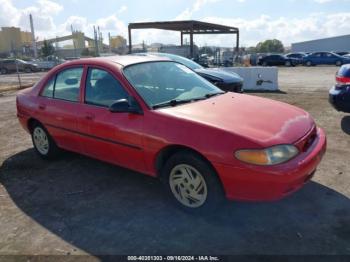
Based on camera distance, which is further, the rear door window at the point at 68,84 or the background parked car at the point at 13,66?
the background parked car at the point at 13,66

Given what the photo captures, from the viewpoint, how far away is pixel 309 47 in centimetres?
7344

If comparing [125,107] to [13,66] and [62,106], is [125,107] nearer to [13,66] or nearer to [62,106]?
[62,106]

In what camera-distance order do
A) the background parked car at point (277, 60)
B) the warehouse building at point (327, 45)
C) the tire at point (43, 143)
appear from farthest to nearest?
1. the warehouse building at point (327, 45)
2. the background parked car at point (277, 60)
3. the tire at point (43, 143)

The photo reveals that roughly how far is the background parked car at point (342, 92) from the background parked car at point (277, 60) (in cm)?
2993

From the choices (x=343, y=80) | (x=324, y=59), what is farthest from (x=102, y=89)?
(x=324, y=59)

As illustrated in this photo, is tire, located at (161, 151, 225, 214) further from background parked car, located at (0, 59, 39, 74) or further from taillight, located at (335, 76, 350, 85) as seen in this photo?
background parked car, located at (0, 59, 39, 74)

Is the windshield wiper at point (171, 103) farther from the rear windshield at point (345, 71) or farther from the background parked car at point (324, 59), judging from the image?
the background parked car at point (324, 59)

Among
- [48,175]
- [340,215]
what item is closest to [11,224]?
[48,175]

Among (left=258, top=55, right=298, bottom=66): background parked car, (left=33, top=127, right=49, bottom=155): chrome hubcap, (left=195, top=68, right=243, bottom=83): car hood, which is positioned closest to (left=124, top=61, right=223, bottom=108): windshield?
(left=33, top=127, right=49, bottom=155): chrome hubcap

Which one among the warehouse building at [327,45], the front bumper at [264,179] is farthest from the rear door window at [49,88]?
the warehouse building at [327,45]

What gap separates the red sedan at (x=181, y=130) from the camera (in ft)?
10.2

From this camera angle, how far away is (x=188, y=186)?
138 inches

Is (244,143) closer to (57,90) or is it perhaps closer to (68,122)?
(68,122)

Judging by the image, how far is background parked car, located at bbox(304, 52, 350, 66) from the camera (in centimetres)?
3241
